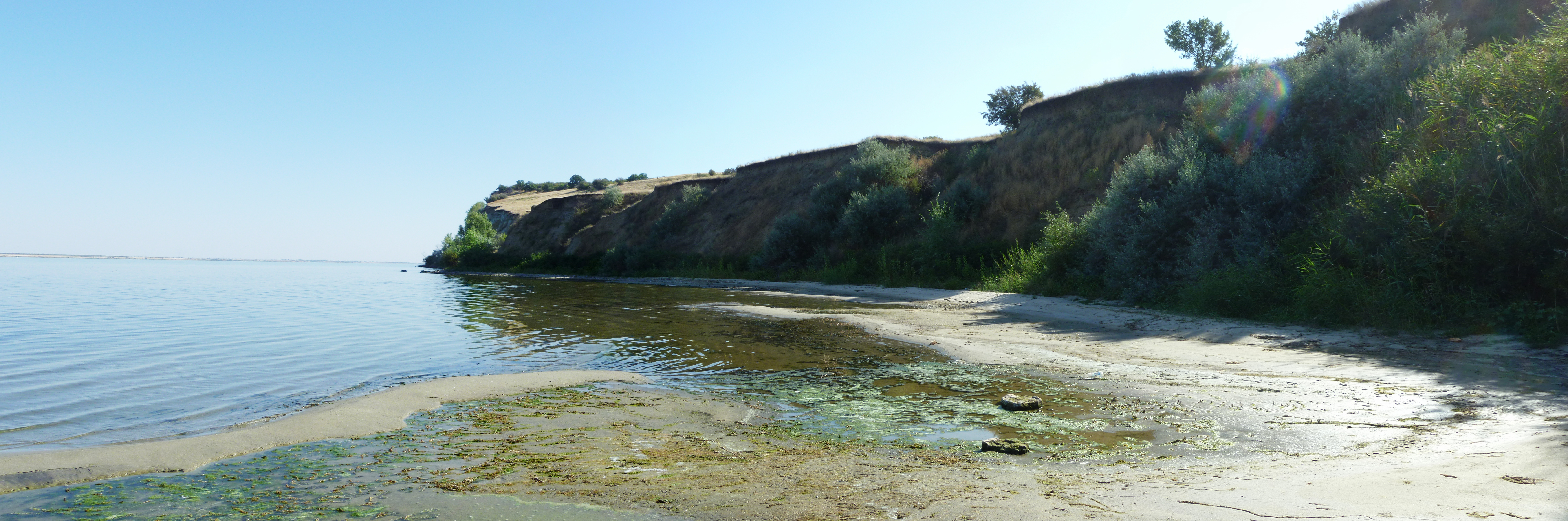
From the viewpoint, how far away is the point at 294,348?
10797mm

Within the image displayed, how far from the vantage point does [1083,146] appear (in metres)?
29.3

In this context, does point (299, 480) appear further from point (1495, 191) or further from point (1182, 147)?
point (1182, 147)

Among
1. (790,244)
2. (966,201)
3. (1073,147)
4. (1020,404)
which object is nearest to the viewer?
(1020,404)

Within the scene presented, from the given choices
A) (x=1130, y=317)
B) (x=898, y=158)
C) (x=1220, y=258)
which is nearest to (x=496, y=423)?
(x=1130, y=317)

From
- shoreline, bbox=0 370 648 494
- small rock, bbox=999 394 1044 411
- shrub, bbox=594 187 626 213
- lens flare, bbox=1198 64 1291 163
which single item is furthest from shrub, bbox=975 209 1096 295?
shrub, bbox=594 187 626 213

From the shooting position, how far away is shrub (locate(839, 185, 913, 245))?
3152 centimetres

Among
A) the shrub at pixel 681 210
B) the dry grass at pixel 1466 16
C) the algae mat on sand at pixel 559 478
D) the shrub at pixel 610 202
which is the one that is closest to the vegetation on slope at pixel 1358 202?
the dry grass at pixel 1466 16

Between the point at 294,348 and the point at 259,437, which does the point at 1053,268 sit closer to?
the point at 294,348

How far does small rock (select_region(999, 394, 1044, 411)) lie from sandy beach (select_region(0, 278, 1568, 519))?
0.72 meters

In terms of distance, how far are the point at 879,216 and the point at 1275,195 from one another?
721 inches

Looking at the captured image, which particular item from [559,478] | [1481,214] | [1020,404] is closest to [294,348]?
[559,478]

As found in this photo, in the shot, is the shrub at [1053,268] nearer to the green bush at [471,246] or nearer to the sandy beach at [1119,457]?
the sandy beach at [1119,457]

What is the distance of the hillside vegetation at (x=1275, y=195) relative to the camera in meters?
9.30

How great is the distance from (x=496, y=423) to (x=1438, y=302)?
1142 centimetres
